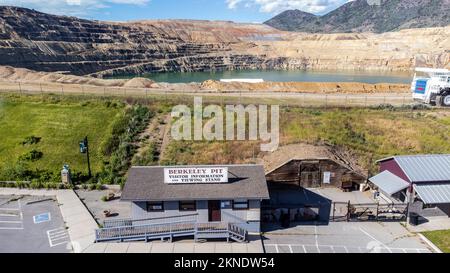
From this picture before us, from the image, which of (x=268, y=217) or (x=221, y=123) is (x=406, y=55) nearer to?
(x=221, y=123)

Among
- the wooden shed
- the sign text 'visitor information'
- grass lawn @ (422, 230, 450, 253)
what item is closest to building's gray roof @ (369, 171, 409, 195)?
the wooden shed

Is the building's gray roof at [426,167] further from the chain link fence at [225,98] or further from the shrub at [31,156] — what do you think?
the shrub at [31,156]

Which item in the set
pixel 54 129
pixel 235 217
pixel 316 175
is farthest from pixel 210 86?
pixel 235 217

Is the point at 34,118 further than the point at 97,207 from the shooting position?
A: Yes

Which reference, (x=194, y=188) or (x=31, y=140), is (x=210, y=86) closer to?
(x=31, y=140)

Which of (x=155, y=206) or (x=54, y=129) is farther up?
(x=54, y=129)

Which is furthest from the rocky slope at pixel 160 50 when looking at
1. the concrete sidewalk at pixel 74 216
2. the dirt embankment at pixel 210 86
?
the concrete sidewalk at pixel 74 216

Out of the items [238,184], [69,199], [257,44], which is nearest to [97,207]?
[69,199]

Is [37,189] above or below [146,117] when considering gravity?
below
